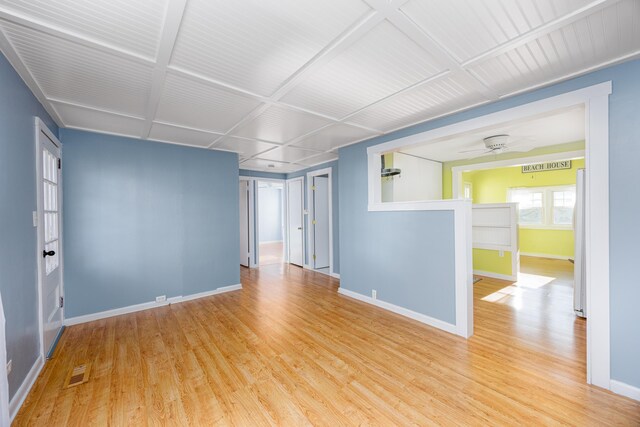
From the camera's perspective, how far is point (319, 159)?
526 centimetres

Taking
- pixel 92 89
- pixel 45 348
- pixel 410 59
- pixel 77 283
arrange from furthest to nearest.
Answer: pixel 77 283, pixel 45 348, pixel 92 89, pixel 410 59

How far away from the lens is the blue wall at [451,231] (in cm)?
182

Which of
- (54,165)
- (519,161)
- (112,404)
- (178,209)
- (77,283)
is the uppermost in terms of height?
(519,161)

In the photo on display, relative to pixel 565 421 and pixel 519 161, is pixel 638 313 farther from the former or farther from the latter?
pixel 519 161

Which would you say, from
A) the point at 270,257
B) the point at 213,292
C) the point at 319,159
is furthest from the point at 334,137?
the point at 270,257

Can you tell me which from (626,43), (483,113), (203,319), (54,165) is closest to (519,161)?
(483,113)

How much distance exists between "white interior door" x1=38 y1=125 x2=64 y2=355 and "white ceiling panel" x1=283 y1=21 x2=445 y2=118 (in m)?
2.42

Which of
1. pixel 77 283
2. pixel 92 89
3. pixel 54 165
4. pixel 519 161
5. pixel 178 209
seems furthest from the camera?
pixel 519 161

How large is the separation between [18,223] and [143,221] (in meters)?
1.80

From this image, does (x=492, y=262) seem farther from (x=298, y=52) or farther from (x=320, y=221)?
(x=298, y=52)

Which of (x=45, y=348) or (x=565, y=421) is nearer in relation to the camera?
(x=565, y=421)

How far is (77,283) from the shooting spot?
3.24 m

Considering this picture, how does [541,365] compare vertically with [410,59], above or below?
below

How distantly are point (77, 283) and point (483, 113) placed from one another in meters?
5.06
